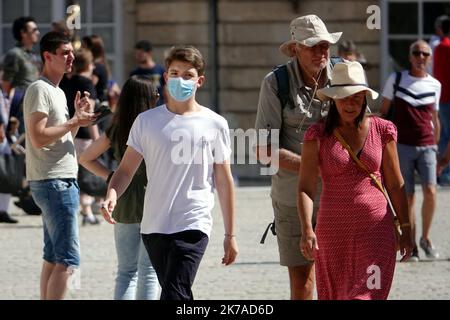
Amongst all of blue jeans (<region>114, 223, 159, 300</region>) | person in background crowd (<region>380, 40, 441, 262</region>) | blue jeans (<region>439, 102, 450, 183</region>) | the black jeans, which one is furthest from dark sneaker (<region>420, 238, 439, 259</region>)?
blue jeans (<region>439, 102, 450, 183</region>)

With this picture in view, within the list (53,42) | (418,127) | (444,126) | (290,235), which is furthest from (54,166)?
(444,126)

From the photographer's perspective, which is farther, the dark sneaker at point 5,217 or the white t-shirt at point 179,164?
the dark sneaker at point 5,217

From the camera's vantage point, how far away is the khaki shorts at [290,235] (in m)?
7.54

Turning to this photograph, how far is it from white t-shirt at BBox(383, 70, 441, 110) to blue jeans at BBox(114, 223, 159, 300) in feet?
13.8

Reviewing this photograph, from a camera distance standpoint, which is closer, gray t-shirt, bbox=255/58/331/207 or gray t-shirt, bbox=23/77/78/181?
gray t-shirt, bbox=255/58/331/207

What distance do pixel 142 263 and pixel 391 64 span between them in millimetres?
12267

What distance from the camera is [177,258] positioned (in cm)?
675

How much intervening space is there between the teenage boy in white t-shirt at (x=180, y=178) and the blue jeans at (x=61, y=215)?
3.45ft

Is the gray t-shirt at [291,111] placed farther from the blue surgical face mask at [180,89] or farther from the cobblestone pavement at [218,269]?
the cobblestone pavement at [218,269]

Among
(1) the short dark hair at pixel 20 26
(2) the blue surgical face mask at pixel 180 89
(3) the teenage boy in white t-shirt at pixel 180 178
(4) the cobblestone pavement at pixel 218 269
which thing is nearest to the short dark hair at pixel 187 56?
(3) the teenage boy in white t-shirt at pixel 180 178

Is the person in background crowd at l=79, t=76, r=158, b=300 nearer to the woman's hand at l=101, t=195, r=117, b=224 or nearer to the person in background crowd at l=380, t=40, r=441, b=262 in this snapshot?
the woman's hand at l=101, t=195, r=117, b=224

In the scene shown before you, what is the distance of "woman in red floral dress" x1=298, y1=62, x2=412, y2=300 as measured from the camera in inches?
263
